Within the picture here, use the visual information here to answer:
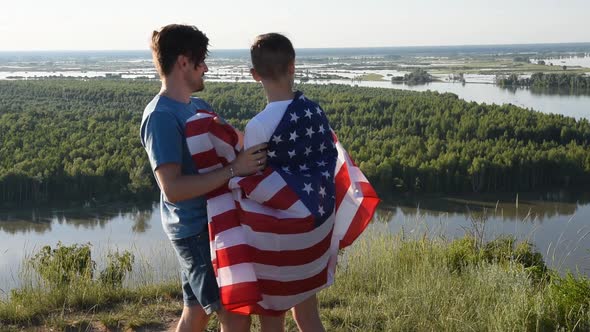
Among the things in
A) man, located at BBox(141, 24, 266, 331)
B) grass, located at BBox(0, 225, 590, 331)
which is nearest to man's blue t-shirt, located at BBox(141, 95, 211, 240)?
man, located at BBox(141, 24, 266, 331)

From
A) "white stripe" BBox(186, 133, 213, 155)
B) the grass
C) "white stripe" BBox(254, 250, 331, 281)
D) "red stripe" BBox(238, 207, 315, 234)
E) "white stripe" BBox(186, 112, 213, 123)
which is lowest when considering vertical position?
the grass

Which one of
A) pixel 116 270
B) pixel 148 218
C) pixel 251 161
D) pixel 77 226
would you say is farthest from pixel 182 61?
pixel 148 218

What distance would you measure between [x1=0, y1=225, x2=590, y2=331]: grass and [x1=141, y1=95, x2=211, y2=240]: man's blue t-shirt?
1247mm

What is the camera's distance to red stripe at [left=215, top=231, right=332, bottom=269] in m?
2.22

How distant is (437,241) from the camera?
16.6 feet

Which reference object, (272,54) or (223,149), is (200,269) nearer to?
(223,149)

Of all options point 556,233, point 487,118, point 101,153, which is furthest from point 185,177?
point 487,118

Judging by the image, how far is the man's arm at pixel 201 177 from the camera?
224 centimetres

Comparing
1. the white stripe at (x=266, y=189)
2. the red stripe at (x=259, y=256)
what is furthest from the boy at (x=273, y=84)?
the red stripe at (x=259, y=256)

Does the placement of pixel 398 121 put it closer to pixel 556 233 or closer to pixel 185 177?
pixel 556 233

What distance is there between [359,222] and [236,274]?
601mm

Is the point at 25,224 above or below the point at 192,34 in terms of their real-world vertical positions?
below

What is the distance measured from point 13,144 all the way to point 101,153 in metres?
4.17

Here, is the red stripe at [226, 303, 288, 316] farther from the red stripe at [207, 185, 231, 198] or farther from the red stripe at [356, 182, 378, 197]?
the red stripe at [356, 182, 378, 197]
